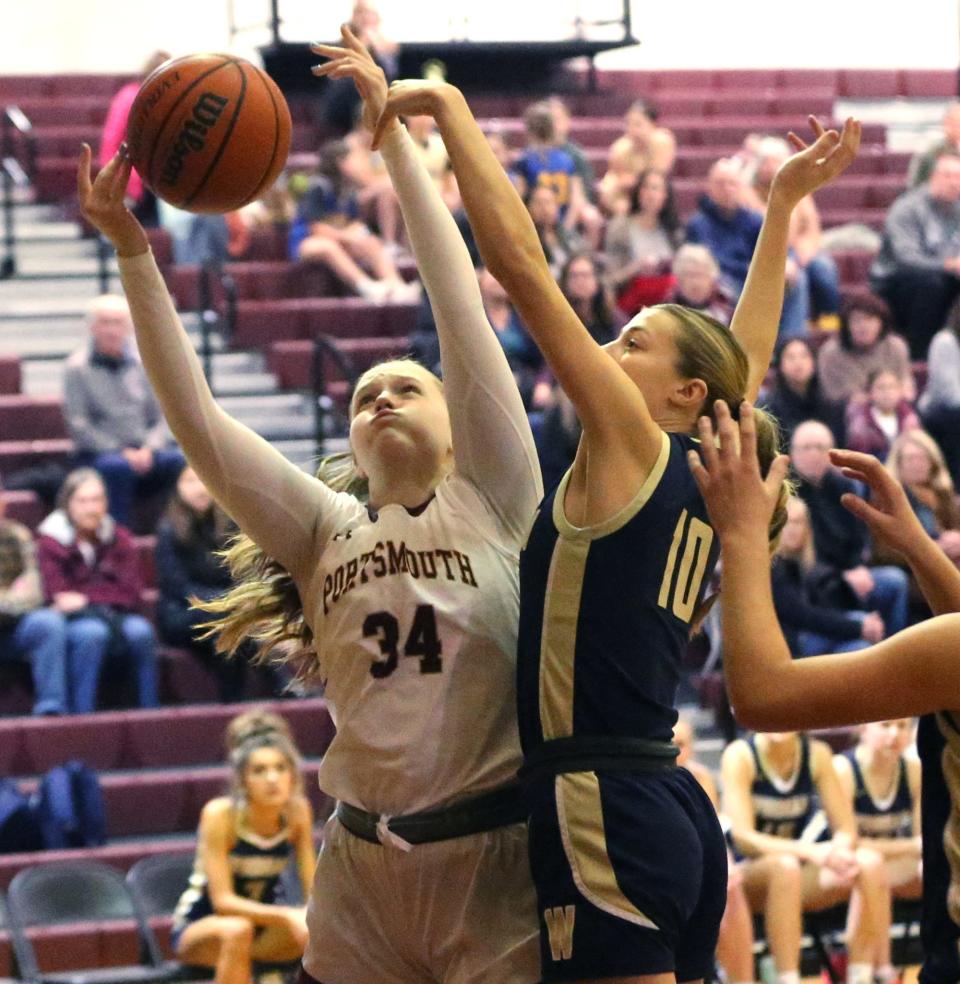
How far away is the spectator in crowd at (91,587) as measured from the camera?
804cm

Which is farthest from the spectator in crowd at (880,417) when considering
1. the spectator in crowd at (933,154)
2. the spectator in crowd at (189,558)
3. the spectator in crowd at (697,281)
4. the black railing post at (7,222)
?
the black railing post at (7,222)

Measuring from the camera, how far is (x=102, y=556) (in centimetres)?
820

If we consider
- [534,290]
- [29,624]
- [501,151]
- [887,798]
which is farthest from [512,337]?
[534,290]

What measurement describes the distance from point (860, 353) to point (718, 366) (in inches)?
258

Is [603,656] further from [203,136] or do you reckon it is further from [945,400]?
[945,400]

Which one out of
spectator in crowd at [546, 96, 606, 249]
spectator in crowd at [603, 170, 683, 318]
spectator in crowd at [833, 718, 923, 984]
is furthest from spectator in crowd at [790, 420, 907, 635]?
Result: spectator in crowd at [546, 96, 606, 249]

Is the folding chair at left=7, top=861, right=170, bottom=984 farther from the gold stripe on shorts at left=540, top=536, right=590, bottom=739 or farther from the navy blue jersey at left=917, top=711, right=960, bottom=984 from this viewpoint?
the navy blue jersey at left=917, top=711, right=960, bottom=984

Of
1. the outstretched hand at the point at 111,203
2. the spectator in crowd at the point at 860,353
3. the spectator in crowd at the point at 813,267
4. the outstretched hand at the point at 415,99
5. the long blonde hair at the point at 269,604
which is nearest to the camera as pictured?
the outstretched hand at the point at 415,99

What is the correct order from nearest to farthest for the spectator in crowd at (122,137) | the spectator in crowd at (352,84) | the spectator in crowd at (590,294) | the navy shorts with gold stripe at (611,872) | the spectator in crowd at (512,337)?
the navy shorts with gold stripe at (611,872), the spectator in crowd at (590,294), the spectator in crowd at (512,337), the spectator in crowd at (122,137), the spectator in crowd at (352,84)

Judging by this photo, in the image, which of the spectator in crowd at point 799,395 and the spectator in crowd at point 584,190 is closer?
the spectator in crowd at point 799,395

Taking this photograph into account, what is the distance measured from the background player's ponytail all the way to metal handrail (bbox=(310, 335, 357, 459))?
568 centimetres

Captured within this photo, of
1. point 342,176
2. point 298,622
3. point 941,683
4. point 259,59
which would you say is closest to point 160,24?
point 259,59

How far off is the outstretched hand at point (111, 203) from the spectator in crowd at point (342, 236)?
274 inches

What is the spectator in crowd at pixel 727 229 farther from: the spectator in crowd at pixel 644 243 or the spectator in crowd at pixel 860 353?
the spectator in crowd at pixel 860 353
